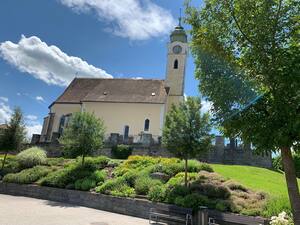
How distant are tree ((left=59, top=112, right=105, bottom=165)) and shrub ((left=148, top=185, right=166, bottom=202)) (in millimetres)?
7937

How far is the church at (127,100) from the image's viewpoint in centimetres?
3894

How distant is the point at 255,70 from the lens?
7855 millimetres

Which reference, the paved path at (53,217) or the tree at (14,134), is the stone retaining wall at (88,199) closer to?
the paved path at (53,217)

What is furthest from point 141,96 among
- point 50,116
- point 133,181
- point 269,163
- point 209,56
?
point 209,56

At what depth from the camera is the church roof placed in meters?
39.9

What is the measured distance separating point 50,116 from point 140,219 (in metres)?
33.7

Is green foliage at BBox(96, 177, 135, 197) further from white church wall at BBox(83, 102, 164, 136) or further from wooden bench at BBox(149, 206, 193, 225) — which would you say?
white church wall at BBox(83, 102, 164, 136)

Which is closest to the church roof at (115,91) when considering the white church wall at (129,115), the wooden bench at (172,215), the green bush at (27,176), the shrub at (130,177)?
the white church wall at (129,115)

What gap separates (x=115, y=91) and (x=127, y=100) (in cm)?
314

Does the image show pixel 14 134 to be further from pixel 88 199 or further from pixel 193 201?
pixel 193 201

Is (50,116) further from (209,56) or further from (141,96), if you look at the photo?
(209,56)

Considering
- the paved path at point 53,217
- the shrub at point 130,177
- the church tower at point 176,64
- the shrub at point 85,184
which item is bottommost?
the paved path at point 53,217

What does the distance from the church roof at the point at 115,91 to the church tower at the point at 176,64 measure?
6.77ft

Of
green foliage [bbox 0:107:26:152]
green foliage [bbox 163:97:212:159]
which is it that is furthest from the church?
green foliage [bbox 163:97:212:159]
